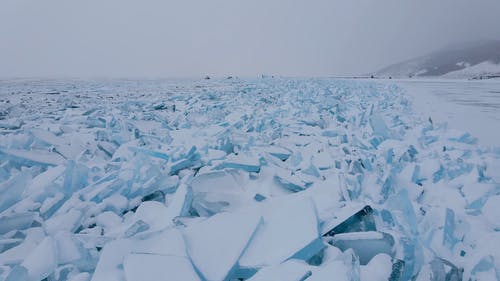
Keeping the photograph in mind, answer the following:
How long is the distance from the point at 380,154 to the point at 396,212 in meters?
1.09

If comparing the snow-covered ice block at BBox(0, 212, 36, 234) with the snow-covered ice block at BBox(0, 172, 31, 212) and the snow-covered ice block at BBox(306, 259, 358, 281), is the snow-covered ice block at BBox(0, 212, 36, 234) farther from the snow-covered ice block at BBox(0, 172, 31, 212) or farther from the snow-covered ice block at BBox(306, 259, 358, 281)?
the snow-covered ice block at BBox(306, 259, 358, 281)

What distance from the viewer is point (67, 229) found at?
4.86 feet

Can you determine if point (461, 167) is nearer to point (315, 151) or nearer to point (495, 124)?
point (315, 151)

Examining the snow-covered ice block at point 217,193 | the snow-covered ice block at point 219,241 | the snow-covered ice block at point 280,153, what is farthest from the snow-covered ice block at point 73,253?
the snow-covered ice block at point 280,153

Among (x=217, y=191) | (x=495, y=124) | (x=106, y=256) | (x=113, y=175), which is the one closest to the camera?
(x=106, y=256)

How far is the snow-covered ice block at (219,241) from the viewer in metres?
1.08

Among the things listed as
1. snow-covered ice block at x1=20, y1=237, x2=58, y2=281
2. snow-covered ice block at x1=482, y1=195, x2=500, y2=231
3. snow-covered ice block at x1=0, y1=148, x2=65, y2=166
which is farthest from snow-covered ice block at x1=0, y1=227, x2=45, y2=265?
snow-covered ice block at x1=482, y1=195, x2=500, y2=231

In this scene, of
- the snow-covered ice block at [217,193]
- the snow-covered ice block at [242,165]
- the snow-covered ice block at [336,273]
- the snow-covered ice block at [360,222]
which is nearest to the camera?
the snow-covered ice block at [336,273]

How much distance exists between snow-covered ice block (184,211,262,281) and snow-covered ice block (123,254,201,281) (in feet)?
0.15

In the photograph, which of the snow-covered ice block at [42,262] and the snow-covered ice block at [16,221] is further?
the snow-covered ice block at [16,221]

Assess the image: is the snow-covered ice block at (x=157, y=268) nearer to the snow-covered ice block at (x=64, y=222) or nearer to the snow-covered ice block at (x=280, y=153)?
the snow-covered ice block at (x=64, y=222)

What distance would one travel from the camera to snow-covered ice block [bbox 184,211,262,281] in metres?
1.08

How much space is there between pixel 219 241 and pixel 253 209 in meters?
0.38

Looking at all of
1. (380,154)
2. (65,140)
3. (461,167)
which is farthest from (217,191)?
(65,140)
